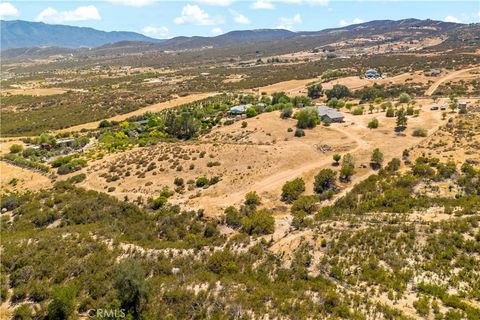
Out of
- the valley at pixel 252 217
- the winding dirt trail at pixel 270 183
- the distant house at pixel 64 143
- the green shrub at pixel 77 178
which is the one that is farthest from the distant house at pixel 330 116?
the distant house at pixel 64 143

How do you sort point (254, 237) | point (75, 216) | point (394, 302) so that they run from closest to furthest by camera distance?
point (394, 302)
point (254, 237)
point (75, 216)

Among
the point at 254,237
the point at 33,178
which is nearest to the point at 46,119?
the point at 33,178

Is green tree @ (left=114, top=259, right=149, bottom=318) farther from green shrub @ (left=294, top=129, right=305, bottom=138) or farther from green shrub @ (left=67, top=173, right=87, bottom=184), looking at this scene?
green shrub @ (left=294, top=129, right=305, bottom=138)

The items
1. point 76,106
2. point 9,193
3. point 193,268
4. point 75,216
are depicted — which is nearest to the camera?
point 193,268

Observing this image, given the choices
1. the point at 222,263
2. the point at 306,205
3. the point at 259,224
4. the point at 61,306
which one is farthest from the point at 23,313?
the point at 306,205

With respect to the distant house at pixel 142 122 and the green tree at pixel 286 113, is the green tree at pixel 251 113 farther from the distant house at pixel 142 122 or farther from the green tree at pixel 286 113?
the distant house at pixel 142 122

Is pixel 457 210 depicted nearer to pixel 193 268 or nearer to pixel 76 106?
pixel 193 268

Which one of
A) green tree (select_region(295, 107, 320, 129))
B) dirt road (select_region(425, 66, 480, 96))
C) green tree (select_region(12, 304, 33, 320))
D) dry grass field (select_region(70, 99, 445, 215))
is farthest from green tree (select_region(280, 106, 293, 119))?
green tree (select_region(12, 304, 33, 320))
